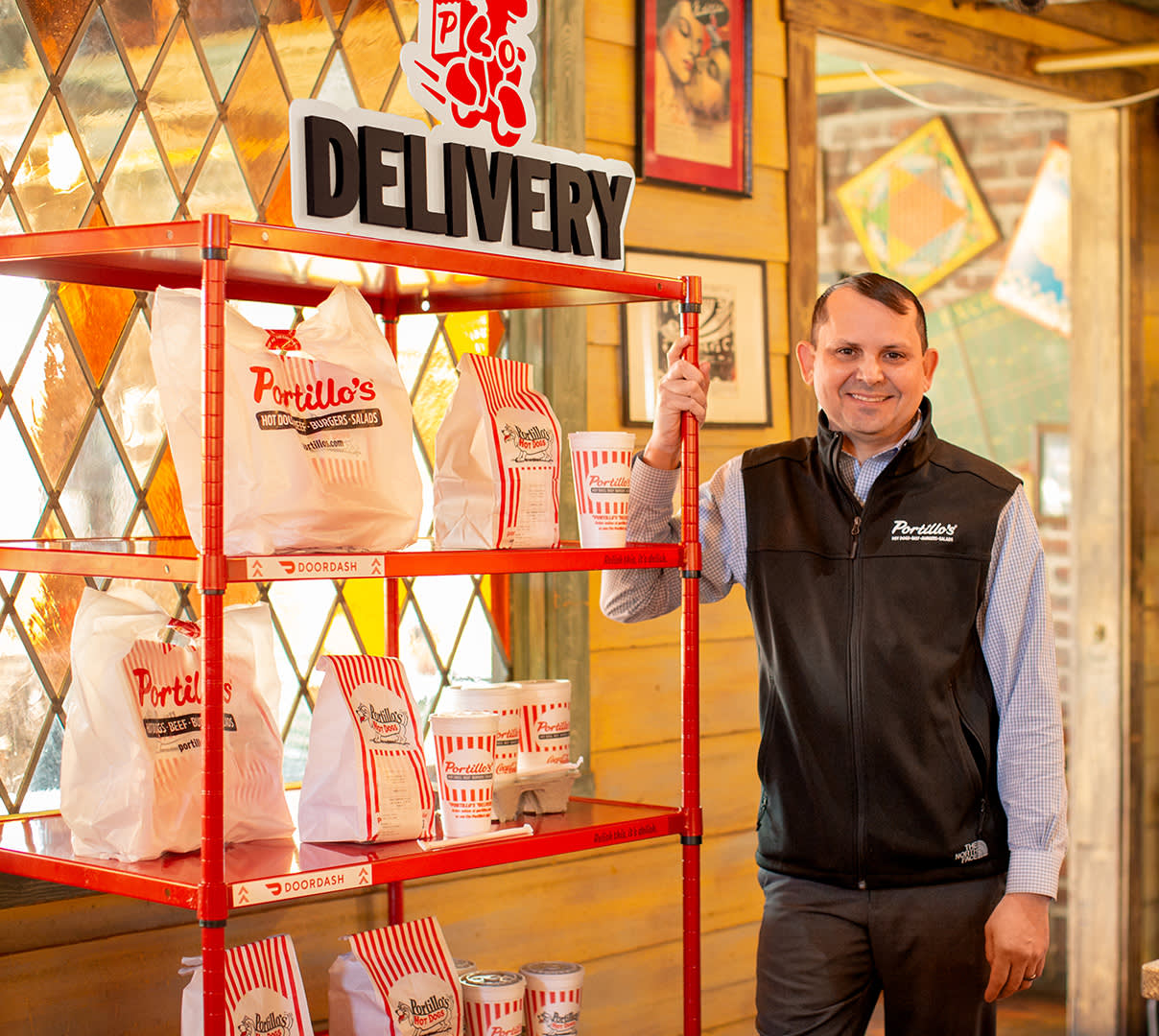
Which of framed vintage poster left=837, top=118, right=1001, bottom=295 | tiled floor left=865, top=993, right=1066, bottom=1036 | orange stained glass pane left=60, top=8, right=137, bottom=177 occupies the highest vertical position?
framed vintage poster left=837, top=118, right=1001, bottom=295

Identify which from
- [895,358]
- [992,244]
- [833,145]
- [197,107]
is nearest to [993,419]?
[992,244]

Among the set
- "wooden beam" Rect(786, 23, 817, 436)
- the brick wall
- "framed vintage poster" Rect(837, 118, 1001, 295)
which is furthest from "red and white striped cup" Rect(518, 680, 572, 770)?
"framed vintage poster" Rect(837, 118, 1001, 295)

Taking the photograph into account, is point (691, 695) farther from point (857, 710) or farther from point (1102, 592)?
point (1102, 592)

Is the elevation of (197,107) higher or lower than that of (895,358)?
higher

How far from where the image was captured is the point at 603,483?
2.11 meters

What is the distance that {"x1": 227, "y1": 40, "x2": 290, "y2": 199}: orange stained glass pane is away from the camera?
7.72ft

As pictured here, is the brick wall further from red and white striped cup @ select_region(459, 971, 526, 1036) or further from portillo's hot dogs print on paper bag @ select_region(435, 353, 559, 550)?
red and white striped cup @ select_region(459, 971, 526, 1036)

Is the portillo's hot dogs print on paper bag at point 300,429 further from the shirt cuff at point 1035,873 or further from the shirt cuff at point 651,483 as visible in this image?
the shirt cuff at point 1035,873

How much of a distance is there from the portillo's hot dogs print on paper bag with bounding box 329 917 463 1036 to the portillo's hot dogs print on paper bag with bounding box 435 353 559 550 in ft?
1.84

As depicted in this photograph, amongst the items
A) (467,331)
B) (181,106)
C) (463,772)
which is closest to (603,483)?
(463,772)

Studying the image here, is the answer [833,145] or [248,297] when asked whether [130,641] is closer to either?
[248,297]

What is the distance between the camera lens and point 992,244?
4723 mm

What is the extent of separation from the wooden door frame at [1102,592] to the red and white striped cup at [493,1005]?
2362 mm

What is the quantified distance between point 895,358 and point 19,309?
125 centimetres
